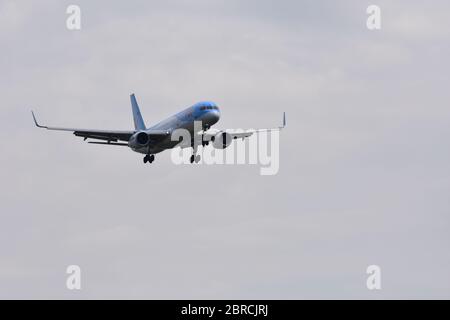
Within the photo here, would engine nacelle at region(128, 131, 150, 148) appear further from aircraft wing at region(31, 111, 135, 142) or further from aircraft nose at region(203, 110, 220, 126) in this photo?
aircraft nose at region(203, 110, 220, 126)

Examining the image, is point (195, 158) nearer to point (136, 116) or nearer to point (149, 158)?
point (149, 158)

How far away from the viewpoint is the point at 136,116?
113m

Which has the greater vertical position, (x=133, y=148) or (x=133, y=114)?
(x=133, y=114)

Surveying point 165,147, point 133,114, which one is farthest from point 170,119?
point 133,114

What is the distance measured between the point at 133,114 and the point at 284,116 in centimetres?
2596

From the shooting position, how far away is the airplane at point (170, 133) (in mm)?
87688

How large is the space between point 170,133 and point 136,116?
2456cm

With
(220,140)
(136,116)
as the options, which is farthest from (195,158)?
(136,116)

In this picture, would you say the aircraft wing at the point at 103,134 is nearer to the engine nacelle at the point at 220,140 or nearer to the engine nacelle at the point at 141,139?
the engine nacelle at the point at 141,139

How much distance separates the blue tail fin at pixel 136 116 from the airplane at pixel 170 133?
15213 millimetres

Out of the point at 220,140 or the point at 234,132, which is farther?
the point at 234,132

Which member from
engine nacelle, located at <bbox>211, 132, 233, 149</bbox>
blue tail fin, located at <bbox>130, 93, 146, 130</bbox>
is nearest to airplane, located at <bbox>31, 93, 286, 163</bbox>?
engine nacelle, located at <bbox>211, 132, 233, 149</bbox>
